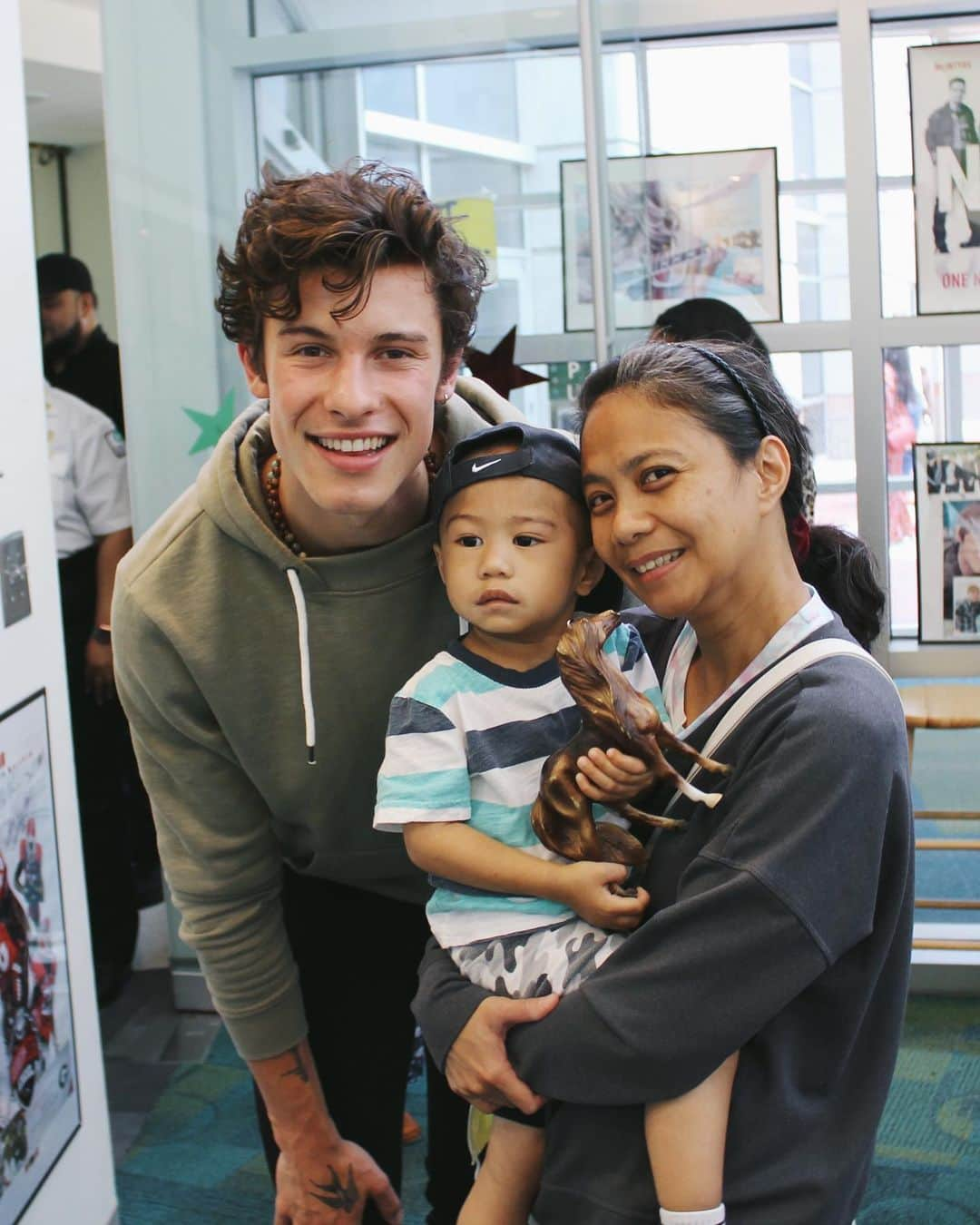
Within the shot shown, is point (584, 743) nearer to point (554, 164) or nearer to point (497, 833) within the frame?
point (497, 833)

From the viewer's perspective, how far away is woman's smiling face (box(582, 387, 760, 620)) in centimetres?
119

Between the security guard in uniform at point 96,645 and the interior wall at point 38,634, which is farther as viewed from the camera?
the security guard in uniform at point 96,645

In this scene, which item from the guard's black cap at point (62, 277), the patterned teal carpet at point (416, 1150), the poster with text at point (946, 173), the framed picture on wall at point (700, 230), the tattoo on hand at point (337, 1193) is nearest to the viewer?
→ the tattoo on hand at point (337, 1193)

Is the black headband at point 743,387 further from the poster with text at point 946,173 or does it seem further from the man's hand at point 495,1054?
the poster with text at point 946,173

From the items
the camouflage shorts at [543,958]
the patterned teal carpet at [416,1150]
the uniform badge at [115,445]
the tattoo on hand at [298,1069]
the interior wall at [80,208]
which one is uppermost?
the interior wall at [80,208]

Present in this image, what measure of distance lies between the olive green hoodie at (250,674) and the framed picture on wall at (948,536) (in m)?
1.85

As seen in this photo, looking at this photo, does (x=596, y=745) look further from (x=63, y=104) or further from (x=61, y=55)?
(x=63, y=104)

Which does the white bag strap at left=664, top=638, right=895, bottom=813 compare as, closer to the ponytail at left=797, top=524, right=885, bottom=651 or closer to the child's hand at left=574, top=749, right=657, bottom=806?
the child's hand at left=574, top=749, right=657, bottom=806

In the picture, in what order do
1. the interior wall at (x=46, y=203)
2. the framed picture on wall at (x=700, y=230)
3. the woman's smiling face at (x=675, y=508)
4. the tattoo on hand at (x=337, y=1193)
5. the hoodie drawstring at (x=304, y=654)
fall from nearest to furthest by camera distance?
1. the woman's smiling face at (x=675, y=508)
2. the hoodie drawstring at (x=304, y=654)
3. the tattoo on hand at (x=337, y=1193)
4. the framed picture on wall at (x=700, y=230)
5. the interior wall at (x=46, y=203)

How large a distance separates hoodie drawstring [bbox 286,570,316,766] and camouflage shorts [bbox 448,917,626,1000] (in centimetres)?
39

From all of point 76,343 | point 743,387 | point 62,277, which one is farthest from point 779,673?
point 62,277

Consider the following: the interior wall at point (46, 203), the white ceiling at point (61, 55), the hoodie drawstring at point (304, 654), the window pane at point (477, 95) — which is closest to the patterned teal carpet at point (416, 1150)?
the hoodie drawstring at point (304, 654)

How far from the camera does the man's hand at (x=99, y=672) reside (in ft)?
11.3

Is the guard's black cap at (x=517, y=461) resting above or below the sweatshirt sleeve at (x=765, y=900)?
above
